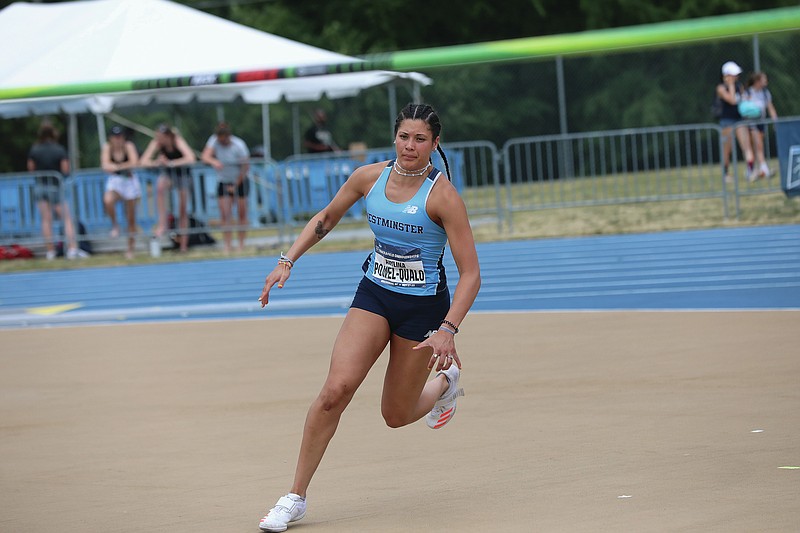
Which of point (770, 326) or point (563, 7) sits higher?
point (563, 7)

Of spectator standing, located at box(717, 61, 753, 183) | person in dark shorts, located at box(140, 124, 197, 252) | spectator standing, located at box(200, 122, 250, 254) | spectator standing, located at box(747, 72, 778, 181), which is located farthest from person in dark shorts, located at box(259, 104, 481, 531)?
person in dark shorts, located at box(140, 124, 197, 252)

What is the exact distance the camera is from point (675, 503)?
18.0ft

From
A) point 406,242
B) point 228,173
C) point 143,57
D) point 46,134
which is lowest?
point 406,242

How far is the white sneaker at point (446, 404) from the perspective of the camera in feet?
21.7

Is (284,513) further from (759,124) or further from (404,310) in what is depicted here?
(759,124)

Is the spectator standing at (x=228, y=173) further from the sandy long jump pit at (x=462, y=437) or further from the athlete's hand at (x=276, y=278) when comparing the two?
the athlete's hand at (x=276, y=278)

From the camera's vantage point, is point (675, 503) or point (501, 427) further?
point (501, 427)

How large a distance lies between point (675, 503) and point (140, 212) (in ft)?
55.6

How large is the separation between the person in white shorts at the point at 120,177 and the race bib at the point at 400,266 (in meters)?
15.2

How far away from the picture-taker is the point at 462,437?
286 inches

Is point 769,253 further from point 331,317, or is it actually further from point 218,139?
point 218,139

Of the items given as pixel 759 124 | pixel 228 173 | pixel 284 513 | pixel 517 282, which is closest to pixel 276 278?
pixel 284 513

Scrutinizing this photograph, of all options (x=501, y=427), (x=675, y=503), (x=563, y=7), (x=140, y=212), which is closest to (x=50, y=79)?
(x=140, y=212)

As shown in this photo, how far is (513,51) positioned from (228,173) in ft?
16.0
